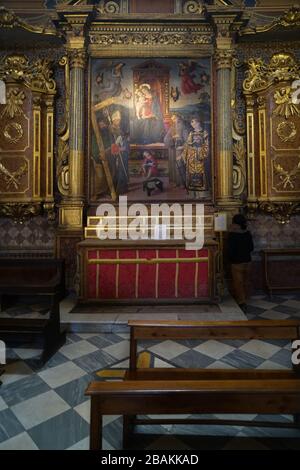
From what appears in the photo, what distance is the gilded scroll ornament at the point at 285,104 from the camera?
570 centimetres

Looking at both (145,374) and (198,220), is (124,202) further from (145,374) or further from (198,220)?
(145,374)

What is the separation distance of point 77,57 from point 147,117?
1787mm

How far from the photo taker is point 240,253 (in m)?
4.70

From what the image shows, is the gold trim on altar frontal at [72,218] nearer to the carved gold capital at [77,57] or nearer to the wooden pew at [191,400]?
the carved gold capital at [77,57]

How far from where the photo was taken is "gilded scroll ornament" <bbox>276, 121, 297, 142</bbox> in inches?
228

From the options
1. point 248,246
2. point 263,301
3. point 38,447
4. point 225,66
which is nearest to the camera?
point 38,447

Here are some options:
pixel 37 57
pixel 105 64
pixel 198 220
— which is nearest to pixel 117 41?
pixel 105 64

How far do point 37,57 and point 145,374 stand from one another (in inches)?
261

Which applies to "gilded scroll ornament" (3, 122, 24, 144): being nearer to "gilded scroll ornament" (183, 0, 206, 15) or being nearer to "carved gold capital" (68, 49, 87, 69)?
"carved gold capital" (68, 49, 87, 69)

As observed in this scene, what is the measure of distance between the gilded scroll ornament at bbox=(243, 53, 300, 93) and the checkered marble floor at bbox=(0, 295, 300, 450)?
488 centimetres

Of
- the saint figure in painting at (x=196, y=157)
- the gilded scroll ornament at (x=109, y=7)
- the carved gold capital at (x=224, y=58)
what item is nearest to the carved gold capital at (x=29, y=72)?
the gilded scroll ornament at (x=109, y=7)

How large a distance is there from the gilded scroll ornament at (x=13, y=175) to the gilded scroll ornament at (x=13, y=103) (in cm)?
99

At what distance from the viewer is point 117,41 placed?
5.88 m

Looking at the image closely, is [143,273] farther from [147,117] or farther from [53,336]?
[147,117]
